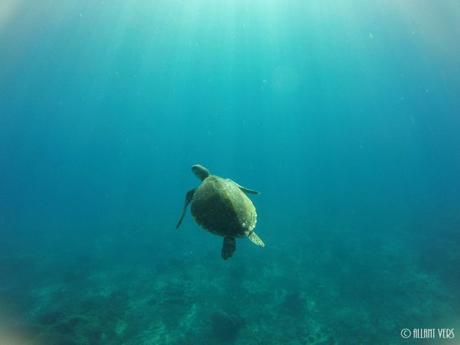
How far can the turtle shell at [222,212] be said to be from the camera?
18.0 feet

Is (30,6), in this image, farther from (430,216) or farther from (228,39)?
(430,216)

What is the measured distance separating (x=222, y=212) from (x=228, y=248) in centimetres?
63

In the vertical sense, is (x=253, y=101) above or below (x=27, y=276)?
above

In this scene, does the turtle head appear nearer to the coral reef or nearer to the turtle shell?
the turtle shell

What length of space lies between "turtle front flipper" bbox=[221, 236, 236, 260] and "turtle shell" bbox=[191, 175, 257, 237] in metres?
0.10

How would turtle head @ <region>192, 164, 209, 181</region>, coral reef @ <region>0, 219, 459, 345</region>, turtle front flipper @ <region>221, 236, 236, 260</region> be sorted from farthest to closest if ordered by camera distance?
1. coral reef @ <region>0, 219, 459, 345</region>
2. turtle head @ <region>192, 164, 209, 181</region>
3. turtle front flipper @ <region>221, 236, 236, 260</region>

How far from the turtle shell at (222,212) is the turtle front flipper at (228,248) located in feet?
0.32

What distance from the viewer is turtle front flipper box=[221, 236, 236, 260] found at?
530cm

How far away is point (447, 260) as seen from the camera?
1611 centimetres

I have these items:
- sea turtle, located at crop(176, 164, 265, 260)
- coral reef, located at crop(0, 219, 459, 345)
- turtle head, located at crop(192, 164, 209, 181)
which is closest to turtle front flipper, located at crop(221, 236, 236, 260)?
sea turtle, located at crop(176, 164, 265, 260)

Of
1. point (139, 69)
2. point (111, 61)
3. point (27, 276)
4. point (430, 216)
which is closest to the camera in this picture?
point (27, 276)

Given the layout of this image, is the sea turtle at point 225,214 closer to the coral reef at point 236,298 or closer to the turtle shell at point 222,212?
the turtle shell at point 222,212

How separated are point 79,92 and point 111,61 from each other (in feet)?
131

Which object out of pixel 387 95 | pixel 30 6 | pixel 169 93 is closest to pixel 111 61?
pixel 30 6
